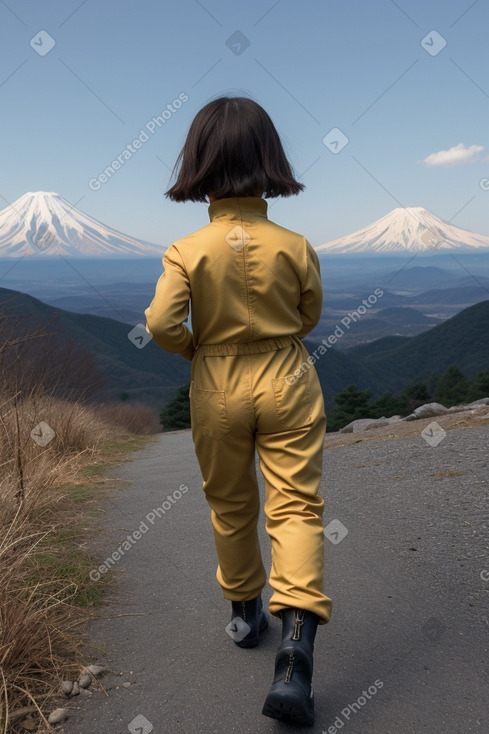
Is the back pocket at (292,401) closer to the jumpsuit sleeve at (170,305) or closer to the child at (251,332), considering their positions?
the child at (251,332)

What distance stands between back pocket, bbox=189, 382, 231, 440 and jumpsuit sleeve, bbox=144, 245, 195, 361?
19 cm

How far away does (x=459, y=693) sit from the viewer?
86.2 inches

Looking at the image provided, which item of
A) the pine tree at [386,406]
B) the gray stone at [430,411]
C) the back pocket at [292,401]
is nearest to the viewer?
the back pocket at [292,401]

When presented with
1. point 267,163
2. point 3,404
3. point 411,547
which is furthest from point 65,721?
point 3,404

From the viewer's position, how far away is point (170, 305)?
2.11 meters

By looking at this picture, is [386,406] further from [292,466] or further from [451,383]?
[292,466]

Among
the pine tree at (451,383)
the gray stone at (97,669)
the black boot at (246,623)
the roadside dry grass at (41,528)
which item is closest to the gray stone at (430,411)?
the roadside dry grass at (41,528)

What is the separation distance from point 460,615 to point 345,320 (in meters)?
4.33

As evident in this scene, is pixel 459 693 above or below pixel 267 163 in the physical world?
below

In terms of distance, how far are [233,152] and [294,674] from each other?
5.16 ft

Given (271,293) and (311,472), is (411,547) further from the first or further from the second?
(271,293)

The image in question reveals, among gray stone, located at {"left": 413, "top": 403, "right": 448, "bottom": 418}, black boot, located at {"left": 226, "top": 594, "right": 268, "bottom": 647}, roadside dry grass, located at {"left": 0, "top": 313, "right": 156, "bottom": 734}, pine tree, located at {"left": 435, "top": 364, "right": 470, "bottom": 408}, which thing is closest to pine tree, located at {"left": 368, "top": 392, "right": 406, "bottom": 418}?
pine tree, located at {"left": 435, "top": 364, "right": 470, "bottom": 408}

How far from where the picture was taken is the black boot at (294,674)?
6.26ft

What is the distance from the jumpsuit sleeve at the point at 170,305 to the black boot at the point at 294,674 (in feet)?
2.96
